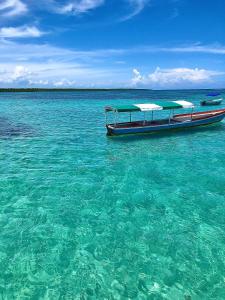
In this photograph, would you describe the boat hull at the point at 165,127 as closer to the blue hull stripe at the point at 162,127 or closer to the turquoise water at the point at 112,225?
the blue hull stripe at the point at 162,127

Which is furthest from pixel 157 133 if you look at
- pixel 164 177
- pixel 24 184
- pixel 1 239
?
pixel 1 239

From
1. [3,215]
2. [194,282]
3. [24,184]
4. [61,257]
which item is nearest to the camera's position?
[194,282]

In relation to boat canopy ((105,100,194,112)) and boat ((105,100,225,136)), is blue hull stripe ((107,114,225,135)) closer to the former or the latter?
boat ((105,100,225,136))

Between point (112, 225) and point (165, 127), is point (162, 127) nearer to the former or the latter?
point (165, 127)

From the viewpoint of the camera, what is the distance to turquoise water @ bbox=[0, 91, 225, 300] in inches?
335

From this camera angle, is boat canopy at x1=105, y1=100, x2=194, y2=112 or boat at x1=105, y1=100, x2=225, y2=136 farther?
boat at x1=105, y1=100, x2=225, y2=136

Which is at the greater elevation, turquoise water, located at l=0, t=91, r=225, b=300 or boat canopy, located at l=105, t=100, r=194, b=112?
boat canopy, located at l=105, t=100, r=194, b=112

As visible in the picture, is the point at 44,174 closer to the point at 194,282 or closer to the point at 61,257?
the point at 61,257

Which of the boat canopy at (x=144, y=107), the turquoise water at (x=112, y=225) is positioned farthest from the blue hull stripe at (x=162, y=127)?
the turquoise water at (x=112, y=225)

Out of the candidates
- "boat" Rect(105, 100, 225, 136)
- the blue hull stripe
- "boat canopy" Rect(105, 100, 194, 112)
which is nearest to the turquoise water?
the blue hull stripe

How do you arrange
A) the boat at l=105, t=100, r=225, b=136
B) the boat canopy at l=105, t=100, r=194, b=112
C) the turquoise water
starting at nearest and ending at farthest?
the turquoise water < the boat canopy at l=105, t=100, r=194, b=112 < the boat at l=105, t=100, r=225, b=136

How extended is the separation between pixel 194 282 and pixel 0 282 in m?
6.07

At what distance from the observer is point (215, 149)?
23922 millimetres

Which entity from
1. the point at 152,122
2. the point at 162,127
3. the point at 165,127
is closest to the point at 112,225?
the point at 162,127
